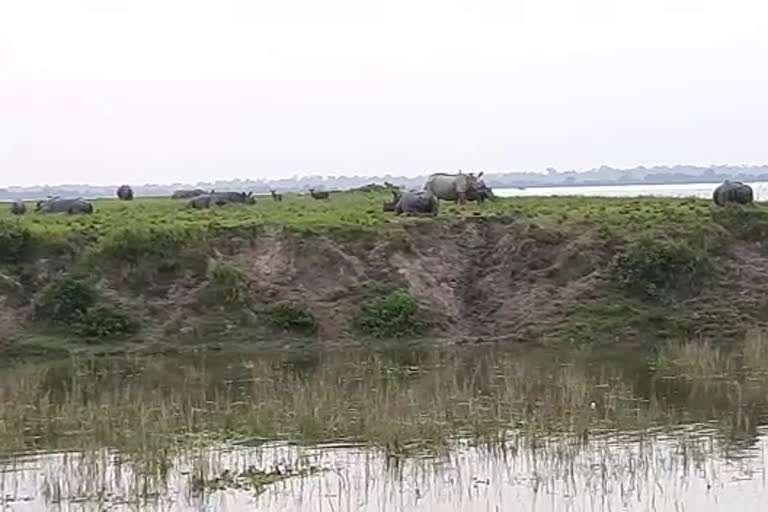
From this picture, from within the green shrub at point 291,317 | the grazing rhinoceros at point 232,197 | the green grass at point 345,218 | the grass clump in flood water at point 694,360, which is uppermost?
the grazing rhinoceros at point 232,197

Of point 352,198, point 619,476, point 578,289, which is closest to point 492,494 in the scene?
point 619,476

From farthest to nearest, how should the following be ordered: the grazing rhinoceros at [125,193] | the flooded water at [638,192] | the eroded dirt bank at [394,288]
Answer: the grazing rhinoceros at [125,193] → the flooded water at [638,192] → the eroded dirt bank at [394,288]

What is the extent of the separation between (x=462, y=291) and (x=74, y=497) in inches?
788

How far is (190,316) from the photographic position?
3161 cm

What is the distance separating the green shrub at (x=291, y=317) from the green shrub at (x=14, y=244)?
6230mm

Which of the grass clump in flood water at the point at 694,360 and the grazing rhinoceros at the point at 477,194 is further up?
the grazing rhinoceros at the point at 477,194

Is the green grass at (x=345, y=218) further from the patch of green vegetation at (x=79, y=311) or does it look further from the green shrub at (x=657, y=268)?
the patch of green vegetation at (x=79, y=311)

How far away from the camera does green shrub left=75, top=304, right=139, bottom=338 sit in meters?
30.6

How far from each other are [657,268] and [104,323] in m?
13.4

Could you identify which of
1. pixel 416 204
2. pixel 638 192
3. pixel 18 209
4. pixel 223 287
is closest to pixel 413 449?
pixel 223 287

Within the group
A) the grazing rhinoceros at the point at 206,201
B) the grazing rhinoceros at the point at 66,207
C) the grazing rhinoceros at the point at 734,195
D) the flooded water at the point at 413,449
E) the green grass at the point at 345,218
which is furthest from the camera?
the grazing rhinoceros at the point at 206,201

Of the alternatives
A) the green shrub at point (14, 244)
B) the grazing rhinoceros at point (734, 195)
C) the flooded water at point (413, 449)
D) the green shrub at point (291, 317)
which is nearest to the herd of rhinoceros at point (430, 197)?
the grazing rhinoceros at point (734, 195)

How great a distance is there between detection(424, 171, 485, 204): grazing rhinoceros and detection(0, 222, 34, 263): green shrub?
13.1 metres

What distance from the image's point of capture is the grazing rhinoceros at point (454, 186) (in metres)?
40.4
